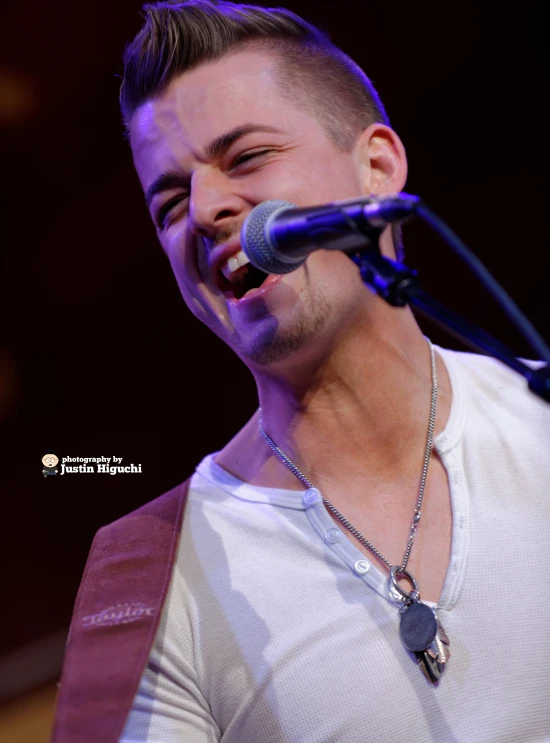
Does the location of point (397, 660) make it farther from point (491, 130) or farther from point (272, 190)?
point (491, 130)

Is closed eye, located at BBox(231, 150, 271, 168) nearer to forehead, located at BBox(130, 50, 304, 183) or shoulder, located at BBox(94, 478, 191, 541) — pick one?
forehead, located at BBox(130, 50, 304, 183)

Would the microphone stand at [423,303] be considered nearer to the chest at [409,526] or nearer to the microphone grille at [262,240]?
the microphone grille at [262,240]

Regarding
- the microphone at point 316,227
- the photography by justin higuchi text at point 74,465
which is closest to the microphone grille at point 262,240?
the microphone at point 316,227

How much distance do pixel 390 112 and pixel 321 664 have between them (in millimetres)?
2005

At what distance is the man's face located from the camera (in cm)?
171

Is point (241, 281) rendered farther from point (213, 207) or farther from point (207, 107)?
point (207, 107)

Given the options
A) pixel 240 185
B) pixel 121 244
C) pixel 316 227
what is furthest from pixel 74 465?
pixel 316 227

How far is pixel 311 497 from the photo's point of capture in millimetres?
1771

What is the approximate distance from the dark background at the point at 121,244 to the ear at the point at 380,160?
745 millimetres

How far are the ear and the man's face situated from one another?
5 centimetres

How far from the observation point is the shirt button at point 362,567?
5.35 ft

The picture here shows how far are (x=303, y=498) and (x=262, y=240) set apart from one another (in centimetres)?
87

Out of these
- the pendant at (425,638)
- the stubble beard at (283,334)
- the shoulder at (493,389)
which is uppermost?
the stubble beard at (283,334)

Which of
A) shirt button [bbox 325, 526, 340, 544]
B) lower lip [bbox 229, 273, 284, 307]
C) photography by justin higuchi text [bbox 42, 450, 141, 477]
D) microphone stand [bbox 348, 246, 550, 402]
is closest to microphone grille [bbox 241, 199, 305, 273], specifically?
microphone stand [bbox 348, 246, 550, 402]
